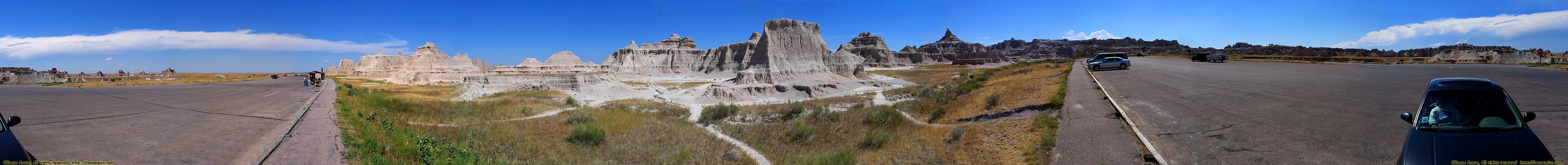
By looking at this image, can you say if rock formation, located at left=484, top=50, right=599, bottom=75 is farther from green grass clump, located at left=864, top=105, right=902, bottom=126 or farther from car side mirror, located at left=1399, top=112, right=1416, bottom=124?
car side mirror, located at left=1399, top=112, right=1416, bottom=124

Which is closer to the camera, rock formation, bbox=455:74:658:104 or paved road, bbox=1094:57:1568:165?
paved road, bbox=1094:57:1568:165

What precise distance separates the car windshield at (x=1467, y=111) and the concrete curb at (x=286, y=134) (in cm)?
1052

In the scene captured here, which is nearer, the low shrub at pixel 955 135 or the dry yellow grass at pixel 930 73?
the low shrub at pixel 955 135

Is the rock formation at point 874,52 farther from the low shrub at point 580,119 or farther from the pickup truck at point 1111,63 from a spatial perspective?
the low shrub at point 580,119

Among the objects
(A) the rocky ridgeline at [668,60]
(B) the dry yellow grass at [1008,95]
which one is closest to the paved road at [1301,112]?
(B) the dry yellow grass at [1008,95]

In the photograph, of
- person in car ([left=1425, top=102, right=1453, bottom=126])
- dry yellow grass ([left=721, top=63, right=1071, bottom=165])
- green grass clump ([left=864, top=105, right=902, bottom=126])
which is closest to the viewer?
person in car ([left=1425, top=102, right=1453, bottom=126])

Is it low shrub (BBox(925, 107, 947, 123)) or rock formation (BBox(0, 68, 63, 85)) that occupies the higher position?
rock formation (BBox(0, 68, 63, 85))

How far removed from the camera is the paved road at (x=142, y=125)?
513 cm

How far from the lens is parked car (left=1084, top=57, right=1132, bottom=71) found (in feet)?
84.4

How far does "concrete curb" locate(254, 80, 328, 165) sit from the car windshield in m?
10.5

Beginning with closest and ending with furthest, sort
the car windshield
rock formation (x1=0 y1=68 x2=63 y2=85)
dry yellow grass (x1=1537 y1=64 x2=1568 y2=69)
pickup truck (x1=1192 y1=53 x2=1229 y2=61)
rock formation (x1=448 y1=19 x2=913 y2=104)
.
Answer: the car windshield, dry yellow grass (x1=1537 y1=64 x2=1568 y2=69), rock formation (x1=0 y1=68 x2=63 y2=85), rock formation (x1=448 y1=19 x2=913 y2=104), pickup truck (x1=1192 y1=53 x2=1229 y2=61)

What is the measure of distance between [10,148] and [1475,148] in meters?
10.0

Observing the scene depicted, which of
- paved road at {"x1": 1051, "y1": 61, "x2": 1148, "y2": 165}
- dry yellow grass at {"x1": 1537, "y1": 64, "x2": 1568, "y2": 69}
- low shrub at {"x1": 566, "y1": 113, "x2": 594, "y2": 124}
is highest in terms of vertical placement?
dry yellow grass at {"x1": 1537, "y1": 64, "x2": 1568, "y2": 69}

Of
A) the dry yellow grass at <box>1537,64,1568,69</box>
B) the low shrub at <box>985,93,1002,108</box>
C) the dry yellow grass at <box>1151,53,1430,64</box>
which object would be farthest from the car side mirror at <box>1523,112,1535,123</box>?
the dry yellow grass at <box>1151,53,1430,64</box>
